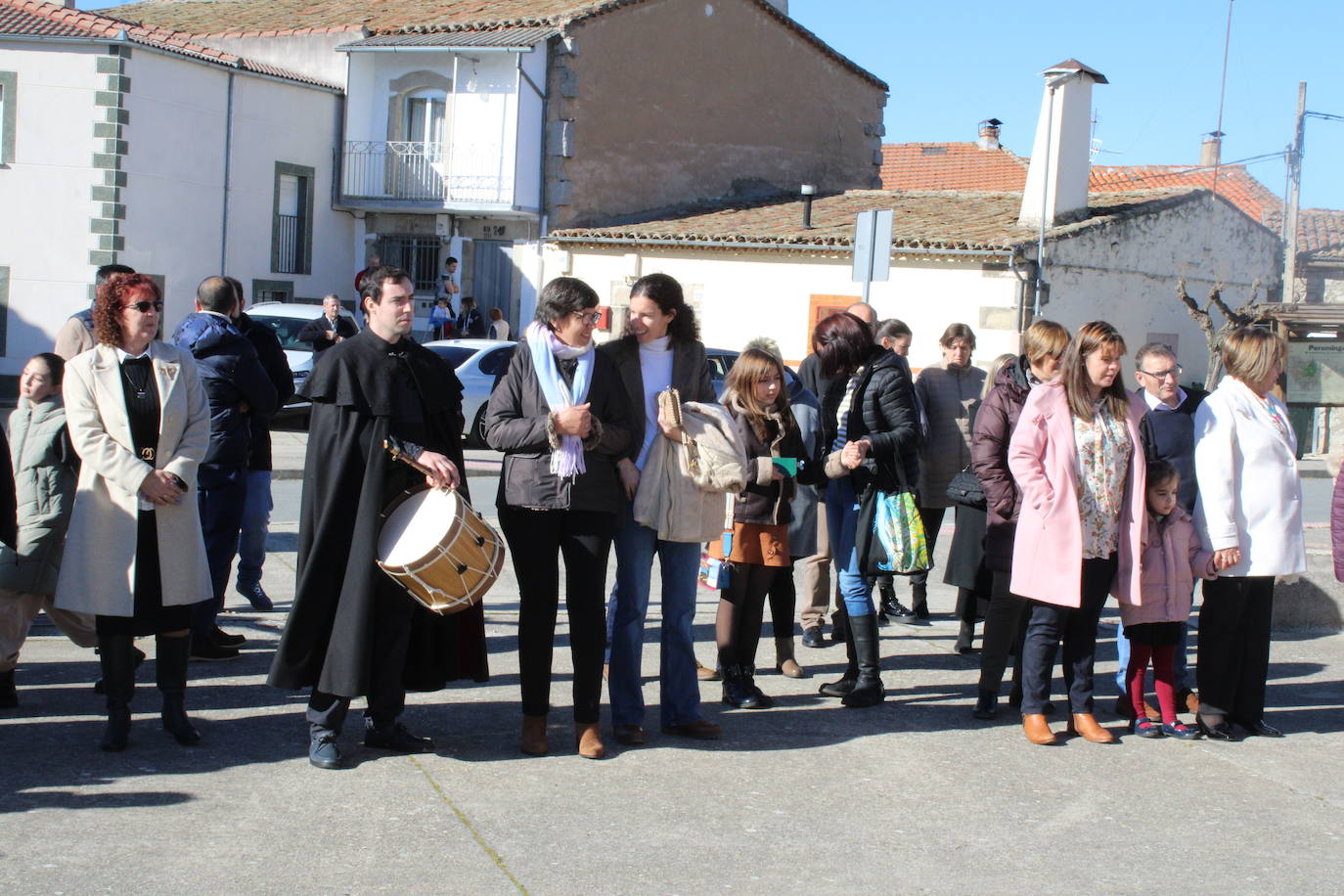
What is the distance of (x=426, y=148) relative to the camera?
1105 inches

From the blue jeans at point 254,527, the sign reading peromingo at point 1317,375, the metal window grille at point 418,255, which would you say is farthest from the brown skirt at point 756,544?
the metal window grille at point 418,255

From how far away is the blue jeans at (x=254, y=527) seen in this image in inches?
303

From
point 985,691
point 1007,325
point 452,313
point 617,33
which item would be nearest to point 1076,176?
point 1007,325

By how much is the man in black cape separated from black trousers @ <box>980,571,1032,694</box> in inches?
98.3

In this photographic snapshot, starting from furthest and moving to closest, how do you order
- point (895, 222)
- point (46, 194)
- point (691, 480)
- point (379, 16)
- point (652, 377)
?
point (379, 16)
point (895, 222)
point (46, 194)
point (652, 377)
point (691, 480)

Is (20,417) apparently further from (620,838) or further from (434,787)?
(620,838)

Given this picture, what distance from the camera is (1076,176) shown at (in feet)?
80.8

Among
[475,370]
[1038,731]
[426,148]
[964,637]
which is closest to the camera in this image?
[1038,731]

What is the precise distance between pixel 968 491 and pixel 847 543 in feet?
2.02

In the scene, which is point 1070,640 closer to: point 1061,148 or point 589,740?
point 589,740

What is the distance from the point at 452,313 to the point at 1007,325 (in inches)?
393

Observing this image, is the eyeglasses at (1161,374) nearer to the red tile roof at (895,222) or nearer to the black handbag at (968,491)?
the black handbag at (968,491)

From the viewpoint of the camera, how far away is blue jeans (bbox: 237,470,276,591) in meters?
7.68

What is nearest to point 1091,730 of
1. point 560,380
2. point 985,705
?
point 985,705
